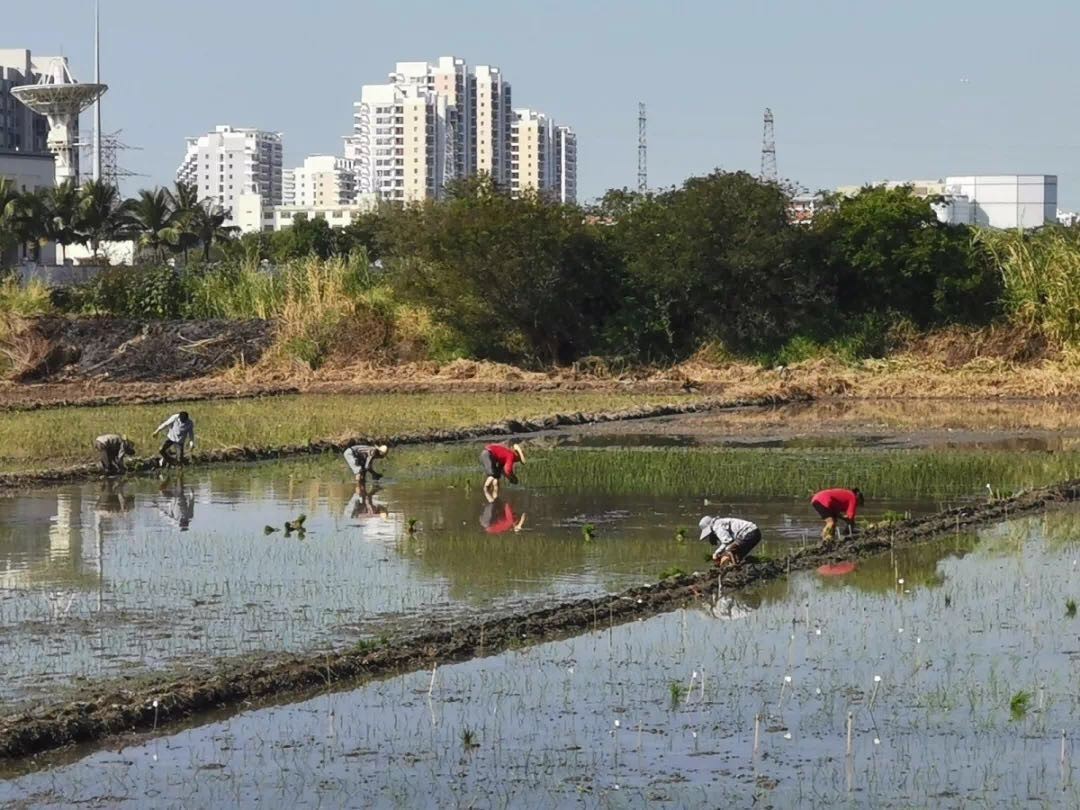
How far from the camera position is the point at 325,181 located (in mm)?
192375

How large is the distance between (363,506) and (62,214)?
151ft

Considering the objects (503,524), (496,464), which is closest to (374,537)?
(503,524)

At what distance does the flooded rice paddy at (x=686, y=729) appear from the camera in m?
7.28

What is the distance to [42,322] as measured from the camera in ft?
122

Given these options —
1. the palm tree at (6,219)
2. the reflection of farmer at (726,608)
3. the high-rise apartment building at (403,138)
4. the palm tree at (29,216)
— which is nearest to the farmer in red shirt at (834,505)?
the reflection of farmer at (726,608)

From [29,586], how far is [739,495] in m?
7.60

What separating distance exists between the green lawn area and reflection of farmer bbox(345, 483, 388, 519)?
417 cm

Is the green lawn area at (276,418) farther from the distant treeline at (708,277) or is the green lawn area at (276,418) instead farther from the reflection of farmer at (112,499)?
the distant treeline at (708,277)

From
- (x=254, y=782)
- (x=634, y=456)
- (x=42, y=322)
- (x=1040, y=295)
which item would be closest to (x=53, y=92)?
(x=42, y=322)

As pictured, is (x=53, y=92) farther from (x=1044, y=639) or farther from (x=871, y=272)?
(x=1044, y=639)

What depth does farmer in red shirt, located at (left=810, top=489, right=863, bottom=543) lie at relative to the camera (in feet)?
45.6

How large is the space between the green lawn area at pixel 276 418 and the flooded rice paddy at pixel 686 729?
1152 centimetres

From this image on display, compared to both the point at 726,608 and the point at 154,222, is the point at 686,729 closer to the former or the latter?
the point at 726,608

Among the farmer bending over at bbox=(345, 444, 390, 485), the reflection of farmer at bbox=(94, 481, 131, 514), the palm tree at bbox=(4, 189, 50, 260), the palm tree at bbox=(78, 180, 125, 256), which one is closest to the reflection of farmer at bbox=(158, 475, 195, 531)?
the reflection of farmer at bbox=(94, 481, 131, 514)
